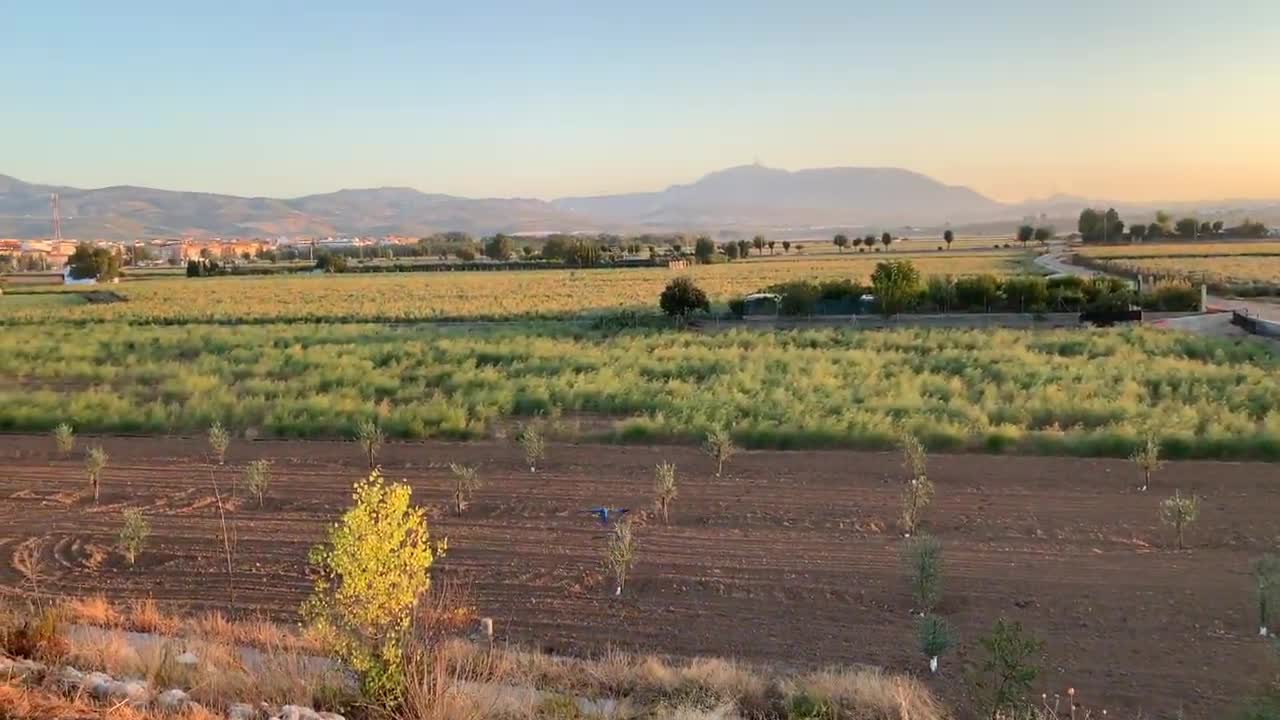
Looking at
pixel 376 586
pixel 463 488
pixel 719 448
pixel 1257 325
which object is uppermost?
pixel 376 586

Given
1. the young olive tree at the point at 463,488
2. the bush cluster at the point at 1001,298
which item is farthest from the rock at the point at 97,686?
the bush cluster at the point at 1001,298

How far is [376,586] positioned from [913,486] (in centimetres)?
870

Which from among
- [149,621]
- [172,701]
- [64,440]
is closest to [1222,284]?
[64,440]

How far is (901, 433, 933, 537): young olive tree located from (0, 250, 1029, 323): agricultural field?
114ft

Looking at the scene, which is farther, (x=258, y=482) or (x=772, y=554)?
(x=258, y=482)

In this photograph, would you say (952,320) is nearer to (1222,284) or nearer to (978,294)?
(978,294)

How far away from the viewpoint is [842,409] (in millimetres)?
20516

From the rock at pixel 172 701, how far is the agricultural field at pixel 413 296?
4318cm

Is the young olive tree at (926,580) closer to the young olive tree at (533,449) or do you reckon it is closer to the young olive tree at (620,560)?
the young olive tree at (620,560)

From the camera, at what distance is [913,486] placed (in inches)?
525

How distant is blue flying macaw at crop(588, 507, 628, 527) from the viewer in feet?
43.6

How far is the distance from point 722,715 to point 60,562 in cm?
897

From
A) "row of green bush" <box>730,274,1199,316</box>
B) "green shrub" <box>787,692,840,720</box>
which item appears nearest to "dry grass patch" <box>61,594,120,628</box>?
"green shrub" <box>787,692,840,720</box>

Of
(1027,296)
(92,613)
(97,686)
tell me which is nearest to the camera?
(97,686)
